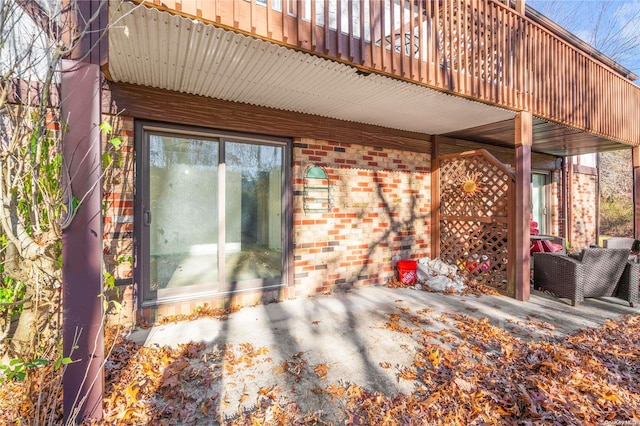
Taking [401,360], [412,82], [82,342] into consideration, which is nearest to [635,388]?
[401,360]

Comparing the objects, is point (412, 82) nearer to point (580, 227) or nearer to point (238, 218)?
point (238, 218)

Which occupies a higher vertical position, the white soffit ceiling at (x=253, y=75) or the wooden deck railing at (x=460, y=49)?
the wooden deck railing at (x=460, y=49)

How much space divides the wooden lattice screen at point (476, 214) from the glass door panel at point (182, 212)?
3.86m

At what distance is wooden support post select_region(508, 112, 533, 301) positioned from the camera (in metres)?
4.11

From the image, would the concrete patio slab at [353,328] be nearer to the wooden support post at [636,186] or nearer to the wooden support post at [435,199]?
the wooden support post at [435,199]

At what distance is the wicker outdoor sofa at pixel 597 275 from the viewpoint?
3758 millimetres

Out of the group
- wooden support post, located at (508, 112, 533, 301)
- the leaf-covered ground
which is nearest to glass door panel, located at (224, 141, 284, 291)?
the leaf-covered ground

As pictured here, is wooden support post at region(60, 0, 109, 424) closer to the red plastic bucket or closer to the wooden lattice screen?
the red plastic bucket

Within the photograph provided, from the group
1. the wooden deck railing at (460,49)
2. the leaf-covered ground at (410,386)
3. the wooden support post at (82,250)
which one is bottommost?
the leaf-covered ground at (410,386)

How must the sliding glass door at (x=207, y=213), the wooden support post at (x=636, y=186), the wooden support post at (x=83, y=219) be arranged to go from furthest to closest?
the wooden support post at (x=636, y=186)
the sliding glass door at (x=207, y=213)
the wooden support post at (x=83, y=219)

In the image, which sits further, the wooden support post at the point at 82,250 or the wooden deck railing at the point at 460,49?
the wooden deck railing at the point at 460,49

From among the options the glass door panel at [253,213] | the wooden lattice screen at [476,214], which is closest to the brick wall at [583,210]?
the wooden lattice screen at [476,214]

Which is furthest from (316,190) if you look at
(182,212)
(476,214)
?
(476,214)

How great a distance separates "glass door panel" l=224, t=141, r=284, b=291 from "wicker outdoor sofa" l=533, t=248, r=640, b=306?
373 cm
